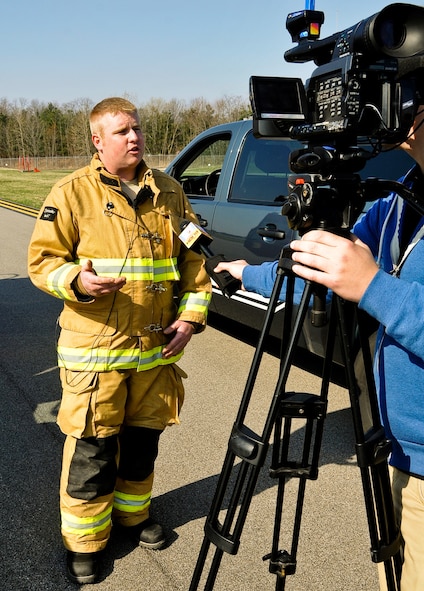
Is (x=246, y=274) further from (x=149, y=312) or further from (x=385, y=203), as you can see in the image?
(x=149, y=312)

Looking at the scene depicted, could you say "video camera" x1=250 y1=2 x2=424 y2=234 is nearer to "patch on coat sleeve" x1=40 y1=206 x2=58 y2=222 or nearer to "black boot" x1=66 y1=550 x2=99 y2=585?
"patch on coat sleeve" x1=40 y1=206 x2=58 y2=222

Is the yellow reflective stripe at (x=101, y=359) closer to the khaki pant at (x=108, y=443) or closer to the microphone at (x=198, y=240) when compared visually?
the khaki pant at (x=108, y=443)

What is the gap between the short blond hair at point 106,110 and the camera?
2.61 m

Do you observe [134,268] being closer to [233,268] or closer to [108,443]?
[233,268]

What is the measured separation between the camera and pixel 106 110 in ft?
8.57

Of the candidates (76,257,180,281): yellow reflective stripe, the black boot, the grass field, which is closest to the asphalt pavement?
the black boot

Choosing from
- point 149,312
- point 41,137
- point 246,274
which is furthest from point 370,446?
point 41,137

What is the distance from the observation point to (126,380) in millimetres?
2662

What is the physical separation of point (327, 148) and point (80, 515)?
2.00 meters

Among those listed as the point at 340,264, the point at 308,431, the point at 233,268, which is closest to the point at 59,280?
the point at 233,268

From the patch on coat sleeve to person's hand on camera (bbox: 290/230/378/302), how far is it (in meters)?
1.44

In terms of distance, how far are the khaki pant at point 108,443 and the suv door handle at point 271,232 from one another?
6.34ft

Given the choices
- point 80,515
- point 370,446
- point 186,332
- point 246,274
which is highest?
point 246,274

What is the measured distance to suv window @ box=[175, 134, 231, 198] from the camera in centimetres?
589
